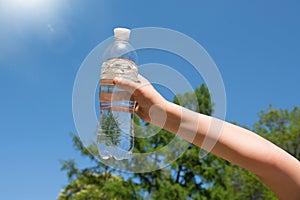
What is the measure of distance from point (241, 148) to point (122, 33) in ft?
2.51

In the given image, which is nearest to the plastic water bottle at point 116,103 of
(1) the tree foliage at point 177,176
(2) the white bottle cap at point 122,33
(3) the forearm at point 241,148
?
(2) the white bottle cap at point 122,33

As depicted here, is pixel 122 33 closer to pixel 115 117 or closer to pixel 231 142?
pixel 115 117

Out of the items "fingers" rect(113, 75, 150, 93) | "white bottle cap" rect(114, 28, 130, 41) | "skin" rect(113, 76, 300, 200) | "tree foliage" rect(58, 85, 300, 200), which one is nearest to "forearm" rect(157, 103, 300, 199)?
"skin" rect(113, 76, 300, 200)

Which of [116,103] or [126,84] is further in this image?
[116,103]

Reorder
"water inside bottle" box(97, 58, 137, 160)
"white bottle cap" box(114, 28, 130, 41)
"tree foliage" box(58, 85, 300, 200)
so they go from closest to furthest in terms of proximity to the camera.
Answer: "water inside bottle" box(97, 58, 137, 160) < "white bottle cap" box(114, 28, 130, 41) < "tree foliage" box(58, 85, 300, 200)

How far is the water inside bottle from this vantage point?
1669 millimetres

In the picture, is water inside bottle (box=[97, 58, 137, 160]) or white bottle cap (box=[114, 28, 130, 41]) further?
white bottle cap (box=[114, 28, 130, 41])

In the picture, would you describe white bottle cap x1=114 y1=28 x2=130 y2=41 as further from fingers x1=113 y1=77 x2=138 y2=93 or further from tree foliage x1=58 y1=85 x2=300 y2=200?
tree foliage x1=58 y1=85 x2=300 y2=200

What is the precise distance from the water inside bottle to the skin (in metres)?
0.10

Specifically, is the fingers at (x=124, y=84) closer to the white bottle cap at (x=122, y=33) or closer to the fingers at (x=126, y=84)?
the fingers at (x=126, y=84)

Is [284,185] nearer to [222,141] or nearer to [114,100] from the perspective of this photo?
[222,141]

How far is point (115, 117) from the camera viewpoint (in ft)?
6.66

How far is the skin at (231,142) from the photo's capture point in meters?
1.47

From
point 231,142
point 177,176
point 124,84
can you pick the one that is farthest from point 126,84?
point 177,176
